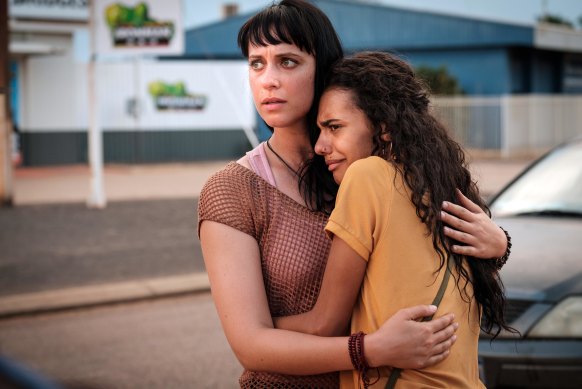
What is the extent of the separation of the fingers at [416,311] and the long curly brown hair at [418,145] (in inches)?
3.9

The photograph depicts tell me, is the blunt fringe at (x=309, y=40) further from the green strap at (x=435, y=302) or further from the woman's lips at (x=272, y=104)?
the green strap at (x=435, y=302)

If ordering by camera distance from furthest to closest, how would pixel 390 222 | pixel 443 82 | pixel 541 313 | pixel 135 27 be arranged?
pixel 443 82
pixel 135 27
pixel 541 313
pixel 390 222

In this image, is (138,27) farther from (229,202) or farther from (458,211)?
(458,211)

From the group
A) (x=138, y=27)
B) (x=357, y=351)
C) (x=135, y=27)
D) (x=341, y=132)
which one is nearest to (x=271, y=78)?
(x=341, y=132)

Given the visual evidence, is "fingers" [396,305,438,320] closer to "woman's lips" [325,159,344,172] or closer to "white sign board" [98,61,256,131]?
"woman's lips" [325,159,344,172]

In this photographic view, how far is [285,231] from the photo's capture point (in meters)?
2.12

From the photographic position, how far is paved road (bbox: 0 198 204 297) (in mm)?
9156

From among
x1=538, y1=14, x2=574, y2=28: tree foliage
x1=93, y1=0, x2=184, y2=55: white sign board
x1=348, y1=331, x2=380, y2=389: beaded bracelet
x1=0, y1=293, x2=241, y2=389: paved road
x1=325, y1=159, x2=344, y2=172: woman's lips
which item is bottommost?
x1=538, y1=14, x2=574, y2=28: tree foliage

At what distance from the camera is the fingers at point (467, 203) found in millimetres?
2062

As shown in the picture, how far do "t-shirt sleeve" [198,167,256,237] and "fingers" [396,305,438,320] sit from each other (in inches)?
17.3

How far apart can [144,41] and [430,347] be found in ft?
47.1

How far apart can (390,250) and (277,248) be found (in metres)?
0.33

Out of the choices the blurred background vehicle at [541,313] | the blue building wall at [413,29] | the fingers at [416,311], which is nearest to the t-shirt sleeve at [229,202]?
the fingers at [416,311]

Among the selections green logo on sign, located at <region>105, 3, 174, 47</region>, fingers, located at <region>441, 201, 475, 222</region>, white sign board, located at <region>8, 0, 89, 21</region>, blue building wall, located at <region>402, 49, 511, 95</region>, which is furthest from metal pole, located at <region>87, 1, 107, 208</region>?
blue building wall, located at <region>402, 49, 511, 95</region>
